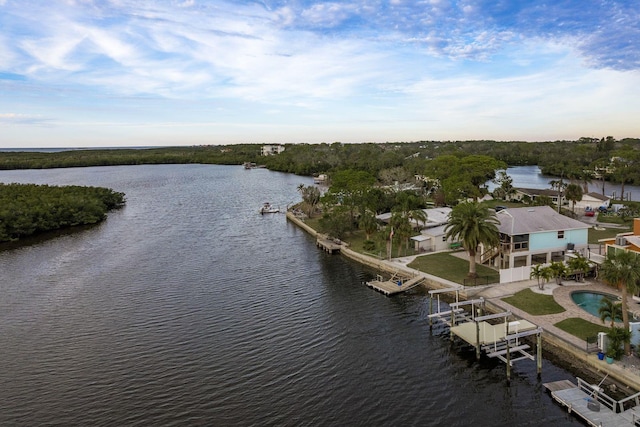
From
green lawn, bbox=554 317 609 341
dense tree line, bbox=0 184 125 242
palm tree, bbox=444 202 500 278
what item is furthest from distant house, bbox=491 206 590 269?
dense tree line, bbox=0 184 125 242

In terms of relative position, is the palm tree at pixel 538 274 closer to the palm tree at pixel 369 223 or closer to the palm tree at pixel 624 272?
the palm tree at pixel 624 272

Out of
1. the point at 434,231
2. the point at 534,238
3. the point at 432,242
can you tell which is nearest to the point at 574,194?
the point at 434,231

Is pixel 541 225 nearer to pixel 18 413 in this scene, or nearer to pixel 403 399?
pixel 403 399

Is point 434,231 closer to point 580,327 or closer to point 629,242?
point 629,242

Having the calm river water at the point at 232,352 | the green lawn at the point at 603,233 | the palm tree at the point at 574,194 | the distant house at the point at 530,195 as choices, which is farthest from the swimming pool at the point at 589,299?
the distant house at the point at 530,195

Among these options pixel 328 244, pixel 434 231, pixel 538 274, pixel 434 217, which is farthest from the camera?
pixel 434 217

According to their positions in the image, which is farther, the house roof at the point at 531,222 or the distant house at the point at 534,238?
the house roof at the point at 531,222
